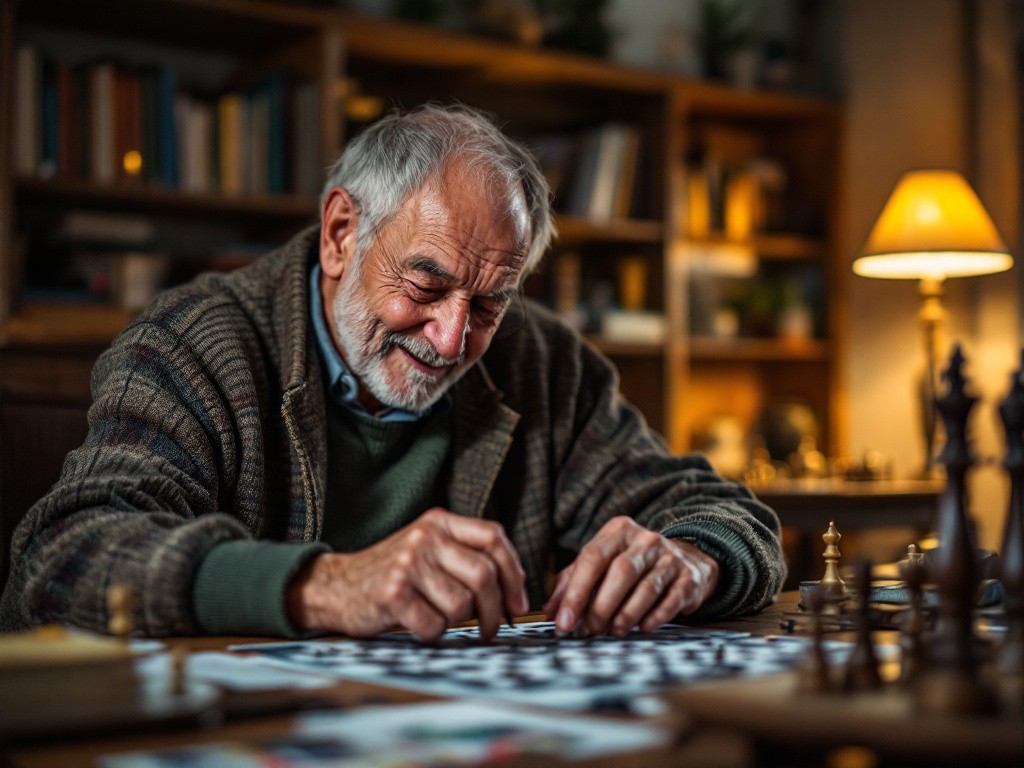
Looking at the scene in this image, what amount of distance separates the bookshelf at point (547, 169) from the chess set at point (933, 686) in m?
2.63

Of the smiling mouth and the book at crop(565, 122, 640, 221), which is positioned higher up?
the book at crop(565, 122, 640, 221)

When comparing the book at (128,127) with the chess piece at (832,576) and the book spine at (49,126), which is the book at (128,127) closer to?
the book spine at (49,126)

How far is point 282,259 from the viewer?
1.91m

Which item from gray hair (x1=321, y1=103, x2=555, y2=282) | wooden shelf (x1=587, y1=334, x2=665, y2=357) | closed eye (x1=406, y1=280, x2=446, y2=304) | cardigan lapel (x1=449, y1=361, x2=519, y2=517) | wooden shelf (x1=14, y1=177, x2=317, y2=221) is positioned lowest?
cardigan lapel (x1=449, y1=361, x2=519, y2=517)

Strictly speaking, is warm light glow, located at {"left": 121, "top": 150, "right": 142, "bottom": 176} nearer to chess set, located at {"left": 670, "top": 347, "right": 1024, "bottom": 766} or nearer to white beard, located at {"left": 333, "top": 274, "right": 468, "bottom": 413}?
white beard, located at {"left": 333, "top": 274, "right": 468, "bottom": 413}

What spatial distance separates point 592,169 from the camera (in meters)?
4.19

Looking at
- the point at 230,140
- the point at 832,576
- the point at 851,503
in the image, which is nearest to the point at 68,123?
the point at 230,140

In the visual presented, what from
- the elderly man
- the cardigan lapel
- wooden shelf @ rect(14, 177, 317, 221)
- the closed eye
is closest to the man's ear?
the elderly man

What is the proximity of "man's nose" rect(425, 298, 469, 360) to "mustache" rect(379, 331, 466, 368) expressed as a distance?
13 millimetres

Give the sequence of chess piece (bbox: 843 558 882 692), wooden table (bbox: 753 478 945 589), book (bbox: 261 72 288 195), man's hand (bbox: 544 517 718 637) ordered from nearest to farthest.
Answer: chess piece (bbox: 843 558 882 692)
man's hand (bbox: 544 517 718 637)
wooden table (bbox: 753 478 945 589)
book (bbox: 261 72 288 195)

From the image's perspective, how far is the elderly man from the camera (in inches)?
46.9

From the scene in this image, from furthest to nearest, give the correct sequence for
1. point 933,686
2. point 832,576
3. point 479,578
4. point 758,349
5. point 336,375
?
point 758,349, point 336,375, point 832,576, point 479,578, point 933,686

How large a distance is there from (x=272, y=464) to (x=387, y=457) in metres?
0.23

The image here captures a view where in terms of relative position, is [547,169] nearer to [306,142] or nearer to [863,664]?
[306,142]
